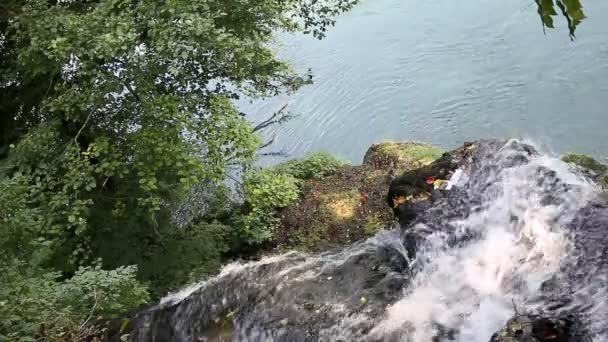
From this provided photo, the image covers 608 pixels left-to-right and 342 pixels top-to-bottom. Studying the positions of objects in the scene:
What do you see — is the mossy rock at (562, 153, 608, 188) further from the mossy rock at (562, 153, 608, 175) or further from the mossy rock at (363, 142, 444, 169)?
the mossy rock at (363, 142, 444, 169)

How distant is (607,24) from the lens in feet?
46.5

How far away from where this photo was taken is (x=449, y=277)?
5.17 meters

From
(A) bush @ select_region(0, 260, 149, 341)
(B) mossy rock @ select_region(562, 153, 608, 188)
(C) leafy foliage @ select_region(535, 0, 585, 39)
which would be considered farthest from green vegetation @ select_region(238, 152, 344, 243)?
(C) leafy foliage @ select_region(535, 0, 585, 39)

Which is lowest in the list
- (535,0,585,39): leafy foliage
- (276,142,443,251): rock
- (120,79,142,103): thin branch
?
(276,142,443,251): rock

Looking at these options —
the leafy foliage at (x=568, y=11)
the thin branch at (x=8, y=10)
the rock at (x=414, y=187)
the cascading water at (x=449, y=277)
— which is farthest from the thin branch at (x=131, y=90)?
the leafy foliage at (x=568, y=11)

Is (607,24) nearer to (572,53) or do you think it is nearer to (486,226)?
(572,53)

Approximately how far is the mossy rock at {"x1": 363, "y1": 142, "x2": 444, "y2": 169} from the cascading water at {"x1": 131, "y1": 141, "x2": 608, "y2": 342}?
3.65m

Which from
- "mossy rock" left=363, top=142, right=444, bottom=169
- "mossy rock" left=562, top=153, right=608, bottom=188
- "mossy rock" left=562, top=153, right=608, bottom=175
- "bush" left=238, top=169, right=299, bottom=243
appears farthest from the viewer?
"mossy rock" left=363, top=142, right=444, bottom=169

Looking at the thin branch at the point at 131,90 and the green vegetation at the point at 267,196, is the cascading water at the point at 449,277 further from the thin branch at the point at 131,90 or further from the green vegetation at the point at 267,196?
the thin branch at the point at 131,90

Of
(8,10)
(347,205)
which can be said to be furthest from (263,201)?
(8,10)

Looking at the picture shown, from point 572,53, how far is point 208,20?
10885 mm

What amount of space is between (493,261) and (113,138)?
486 cm

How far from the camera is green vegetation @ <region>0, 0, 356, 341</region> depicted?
5336 mm

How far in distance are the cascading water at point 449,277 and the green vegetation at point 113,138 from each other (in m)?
1.04
